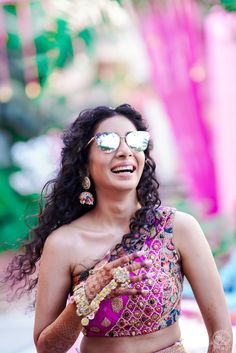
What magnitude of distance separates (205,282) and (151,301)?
18 centimetres

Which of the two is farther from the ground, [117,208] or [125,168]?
[125,168]

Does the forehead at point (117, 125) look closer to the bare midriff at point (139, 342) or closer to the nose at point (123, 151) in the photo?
the nose at point (123, 151)

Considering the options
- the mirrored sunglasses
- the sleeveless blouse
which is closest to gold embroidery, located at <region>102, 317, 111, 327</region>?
the sleeveless blouse

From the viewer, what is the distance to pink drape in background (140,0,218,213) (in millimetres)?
5902

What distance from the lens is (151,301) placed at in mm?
2320

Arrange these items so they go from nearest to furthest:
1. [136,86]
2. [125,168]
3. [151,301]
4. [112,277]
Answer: [112,277]
[151,301]
[125,168]
[136,86]

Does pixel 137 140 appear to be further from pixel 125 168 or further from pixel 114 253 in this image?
pixel 114 253

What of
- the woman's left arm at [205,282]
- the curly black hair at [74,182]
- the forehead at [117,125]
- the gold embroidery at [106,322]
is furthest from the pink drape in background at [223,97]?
the gold embroidery at [106,322]

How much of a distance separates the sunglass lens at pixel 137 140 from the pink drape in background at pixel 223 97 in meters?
3.55

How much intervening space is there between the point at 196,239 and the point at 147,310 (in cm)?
27

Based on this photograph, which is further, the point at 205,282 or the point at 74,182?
the point at 74,182

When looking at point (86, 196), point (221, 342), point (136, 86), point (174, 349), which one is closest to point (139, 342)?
point (174, 349)

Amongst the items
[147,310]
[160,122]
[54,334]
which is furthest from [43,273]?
[160,122]

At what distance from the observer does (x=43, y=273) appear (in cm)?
245
